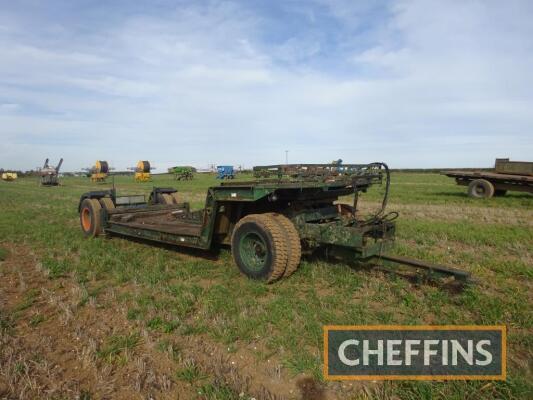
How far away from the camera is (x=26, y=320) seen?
383 centimetres

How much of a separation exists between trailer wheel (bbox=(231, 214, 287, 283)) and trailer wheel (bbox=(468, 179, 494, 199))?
1452cm

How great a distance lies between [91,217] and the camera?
26.8 feet

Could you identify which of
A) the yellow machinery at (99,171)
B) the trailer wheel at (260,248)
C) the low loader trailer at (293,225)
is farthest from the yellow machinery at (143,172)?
the trailer wheel at (260,248)

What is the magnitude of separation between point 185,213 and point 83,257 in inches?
84.4

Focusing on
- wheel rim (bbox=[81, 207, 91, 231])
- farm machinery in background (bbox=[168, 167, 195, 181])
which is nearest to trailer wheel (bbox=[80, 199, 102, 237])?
wheel rim (bbox=[81, 207, 91, 231])

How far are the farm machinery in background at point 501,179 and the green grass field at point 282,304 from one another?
9276 millimetres

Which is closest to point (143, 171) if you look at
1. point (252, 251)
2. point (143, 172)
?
point (143, 172)

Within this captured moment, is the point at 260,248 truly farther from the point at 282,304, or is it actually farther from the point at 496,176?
the point at 496,176

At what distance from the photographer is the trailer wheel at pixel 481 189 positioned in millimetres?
15617

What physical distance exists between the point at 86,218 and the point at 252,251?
535 cm

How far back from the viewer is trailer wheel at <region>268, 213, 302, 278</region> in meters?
4.71

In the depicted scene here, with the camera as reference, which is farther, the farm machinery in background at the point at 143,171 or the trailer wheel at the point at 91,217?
the farm machinery in background at the point at 143,171

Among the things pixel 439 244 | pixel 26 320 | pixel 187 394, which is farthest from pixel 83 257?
pixel 439 244

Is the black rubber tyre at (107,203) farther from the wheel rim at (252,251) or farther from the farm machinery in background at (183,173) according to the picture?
the farm machinery in background at (183,173)
